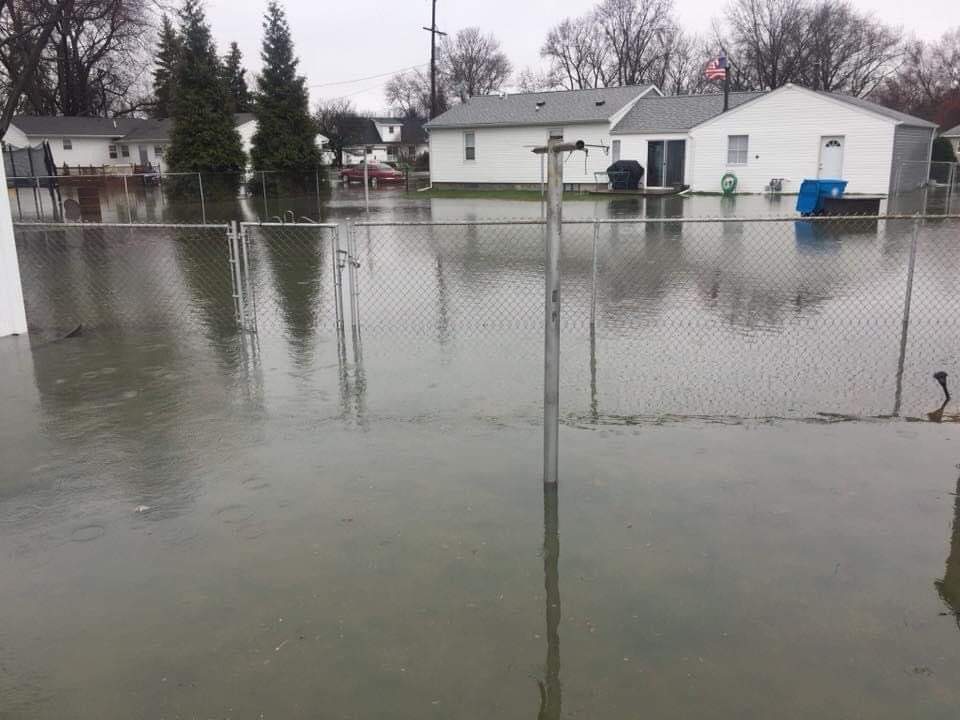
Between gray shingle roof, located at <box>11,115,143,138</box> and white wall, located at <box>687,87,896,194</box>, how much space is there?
45.5 m

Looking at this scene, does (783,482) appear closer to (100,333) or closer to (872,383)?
(872,383)

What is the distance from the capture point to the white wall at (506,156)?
110ft

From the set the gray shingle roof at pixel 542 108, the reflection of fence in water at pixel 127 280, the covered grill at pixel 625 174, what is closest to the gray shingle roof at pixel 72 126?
the gray shingle roof at pixel 542 108

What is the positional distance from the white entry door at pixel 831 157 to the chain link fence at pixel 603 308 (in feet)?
36.1

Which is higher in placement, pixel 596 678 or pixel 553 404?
pixel 553 404

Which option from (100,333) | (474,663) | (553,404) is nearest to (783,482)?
(553,404)

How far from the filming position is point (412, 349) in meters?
8.03

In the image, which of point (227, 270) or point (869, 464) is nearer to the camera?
point (869, 464)

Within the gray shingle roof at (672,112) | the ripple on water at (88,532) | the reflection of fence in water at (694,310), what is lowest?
the ripple on water at (88,532)

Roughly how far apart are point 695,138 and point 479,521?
94.8 ft

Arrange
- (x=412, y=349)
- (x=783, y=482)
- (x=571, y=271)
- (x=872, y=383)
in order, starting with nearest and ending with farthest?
(x=783, y=482) < (x=872, y=383) < (x=412, y=349) < (x=571, y=271)

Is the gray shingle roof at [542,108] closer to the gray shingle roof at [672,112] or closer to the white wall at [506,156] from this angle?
the white wall at [506,156]

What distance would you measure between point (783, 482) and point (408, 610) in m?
2.53

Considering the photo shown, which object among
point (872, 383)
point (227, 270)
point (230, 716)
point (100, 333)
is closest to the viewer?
point (230, 716)
